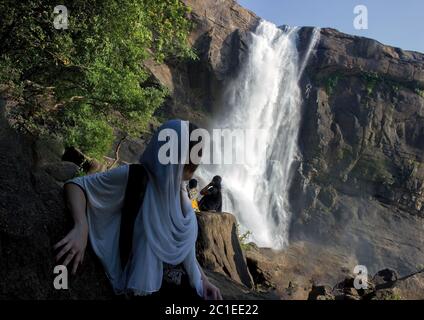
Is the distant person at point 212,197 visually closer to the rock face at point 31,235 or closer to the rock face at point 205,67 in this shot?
the rock face at point 31,235

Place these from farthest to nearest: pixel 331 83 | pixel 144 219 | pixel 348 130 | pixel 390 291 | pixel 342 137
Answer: pixel 331 83
pixel 348 130
pixel 342 137
pixel 390 291
pixel 144 219

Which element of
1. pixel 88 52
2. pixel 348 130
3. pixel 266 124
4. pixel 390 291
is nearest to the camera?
pixel 390 291

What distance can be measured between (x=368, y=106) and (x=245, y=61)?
10.5 meters

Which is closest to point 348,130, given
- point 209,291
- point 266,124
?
point 266,124

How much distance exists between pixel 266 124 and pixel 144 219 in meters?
32.4

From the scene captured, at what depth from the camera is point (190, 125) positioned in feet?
7.80

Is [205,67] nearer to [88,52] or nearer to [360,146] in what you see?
[360,146]

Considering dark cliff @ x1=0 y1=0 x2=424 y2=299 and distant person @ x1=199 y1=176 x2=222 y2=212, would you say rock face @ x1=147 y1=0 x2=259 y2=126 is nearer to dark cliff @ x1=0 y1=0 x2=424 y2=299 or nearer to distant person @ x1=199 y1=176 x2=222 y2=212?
dark cliff @ x1=0 y1=0 x2=424 y2=299

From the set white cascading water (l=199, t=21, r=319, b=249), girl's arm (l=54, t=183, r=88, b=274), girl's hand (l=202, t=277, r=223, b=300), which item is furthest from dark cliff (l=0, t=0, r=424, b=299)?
girl's arm (l=54, t=183, r=88, b=274)

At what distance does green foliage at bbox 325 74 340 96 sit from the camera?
3538 centimetres

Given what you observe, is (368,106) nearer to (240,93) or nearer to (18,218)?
(240,93)

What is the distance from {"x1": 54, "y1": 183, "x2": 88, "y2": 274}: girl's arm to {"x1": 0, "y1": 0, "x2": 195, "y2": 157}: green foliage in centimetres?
786

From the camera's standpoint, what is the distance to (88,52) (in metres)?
10.5

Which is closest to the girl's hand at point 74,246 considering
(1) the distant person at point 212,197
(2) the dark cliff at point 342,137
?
(1) the distant person at point 212,197
